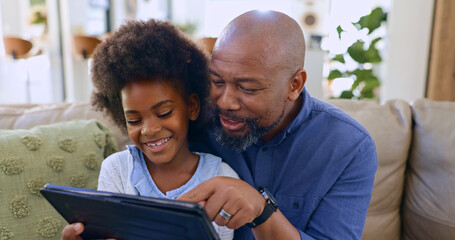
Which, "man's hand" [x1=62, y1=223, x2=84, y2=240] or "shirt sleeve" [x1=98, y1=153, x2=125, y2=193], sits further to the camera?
"shirt sleeve" [x1=98, y1=153, x2=125, y2=193]

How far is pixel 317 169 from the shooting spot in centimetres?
118

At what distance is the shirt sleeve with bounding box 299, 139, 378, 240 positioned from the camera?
3.67ft

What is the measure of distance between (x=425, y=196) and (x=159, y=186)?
114cm

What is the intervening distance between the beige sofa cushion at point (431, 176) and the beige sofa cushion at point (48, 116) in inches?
50.4

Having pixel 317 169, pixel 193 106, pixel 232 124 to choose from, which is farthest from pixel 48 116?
pixel 317 169

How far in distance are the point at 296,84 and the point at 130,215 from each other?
27.3 inches

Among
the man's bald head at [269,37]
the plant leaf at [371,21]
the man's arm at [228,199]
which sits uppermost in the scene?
the plant leaf at [371,21]

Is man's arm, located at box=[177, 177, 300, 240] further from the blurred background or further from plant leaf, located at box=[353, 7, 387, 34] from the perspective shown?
plant leaf, located at box=[353, 7, 387, 34]

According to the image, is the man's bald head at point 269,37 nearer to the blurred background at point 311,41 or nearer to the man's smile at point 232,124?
the man's smile at point 232,124

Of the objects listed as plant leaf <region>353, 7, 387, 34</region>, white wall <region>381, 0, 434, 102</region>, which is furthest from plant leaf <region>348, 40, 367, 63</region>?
white wall <region>381, 0, 434, 102</region>

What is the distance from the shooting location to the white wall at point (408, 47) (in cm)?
281

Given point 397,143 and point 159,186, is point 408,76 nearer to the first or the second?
point 397,143

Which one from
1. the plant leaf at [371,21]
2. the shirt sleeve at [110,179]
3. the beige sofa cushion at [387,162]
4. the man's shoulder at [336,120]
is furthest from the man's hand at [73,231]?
the plant leaf at [371,21]

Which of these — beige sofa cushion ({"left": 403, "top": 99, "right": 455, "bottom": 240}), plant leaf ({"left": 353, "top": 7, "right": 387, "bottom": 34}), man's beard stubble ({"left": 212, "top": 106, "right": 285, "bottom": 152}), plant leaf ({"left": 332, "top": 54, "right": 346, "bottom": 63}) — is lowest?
beige sofa cushion ({"left": 403, "top": 99, "right": 455, "bottom": 240})
